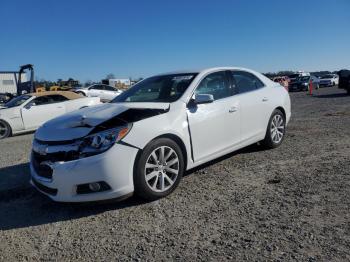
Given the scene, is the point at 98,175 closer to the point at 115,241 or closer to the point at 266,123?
the point at 115,241

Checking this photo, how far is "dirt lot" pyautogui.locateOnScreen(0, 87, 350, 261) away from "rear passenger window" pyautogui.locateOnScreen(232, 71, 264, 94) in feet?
4.05

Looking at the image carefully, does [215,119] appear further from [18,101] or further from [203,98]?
[18,101]

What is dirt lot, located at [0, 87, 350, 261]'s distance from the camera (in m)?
2.94

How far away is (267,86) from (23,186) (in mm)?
4369

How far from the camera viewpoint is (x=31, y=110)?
1088 cm

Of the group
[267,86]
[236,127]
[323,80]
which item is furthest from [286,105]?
[323,80]

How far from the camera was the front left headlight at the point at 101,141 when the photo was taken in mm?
3677

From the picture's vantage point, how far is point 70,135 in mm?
3807

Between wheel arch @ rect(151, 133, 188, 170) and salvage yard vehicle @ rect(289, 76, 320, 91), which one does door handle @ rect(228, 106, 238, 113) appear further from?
salvage yard vehicle @ rect(289, 76, 320, 91)

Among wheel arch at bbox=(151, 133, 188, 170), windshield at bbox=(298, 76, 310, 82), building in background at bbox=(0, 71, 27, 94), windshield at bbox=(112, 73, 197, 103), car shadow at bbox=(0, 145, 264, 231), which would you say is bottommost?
car shadow at bbox=(0, 145, 264, 231)

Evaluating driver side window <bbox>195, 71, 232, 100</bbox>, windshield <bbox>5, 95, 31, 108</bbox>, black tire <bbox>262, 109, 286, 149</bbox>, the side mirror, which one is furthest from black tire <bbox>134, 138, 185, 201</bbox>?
windshield <bbox>5, 95, 31, 108</bbox>

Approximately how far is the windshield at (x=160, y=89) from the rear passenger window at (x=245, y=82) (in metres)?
0.84

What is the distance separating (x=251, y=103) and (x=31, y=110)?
7.86 meters

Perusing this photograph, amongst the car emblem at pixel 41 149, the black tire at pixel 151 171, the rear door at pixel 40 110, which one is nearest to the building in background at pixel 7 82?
the rear door at pixel 40 110
